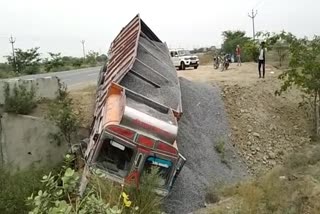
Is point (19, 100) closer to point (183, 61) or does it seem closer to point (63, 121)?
point (63, 121)

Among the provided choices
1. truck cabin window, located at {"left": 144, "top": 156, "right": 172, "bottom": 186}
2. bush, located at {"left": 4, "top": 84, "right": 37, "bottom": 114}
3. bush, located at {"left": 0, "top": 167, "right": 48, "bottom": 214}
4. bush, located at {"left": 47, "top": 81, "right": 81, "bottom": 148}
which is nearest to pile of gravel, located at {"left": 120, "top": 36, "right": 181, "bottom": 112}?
bush, located at {"left": 47, "top": 81, "right": 81, "bottom": 148}

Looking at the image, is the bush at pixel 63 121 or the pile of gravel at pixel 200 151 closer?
the pile of gravel at pixel 200 151

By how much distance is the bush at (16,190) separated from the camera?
32.4 feet

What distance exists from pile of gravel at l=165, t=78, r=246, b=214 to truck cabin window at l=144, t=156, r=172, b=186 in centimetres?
56

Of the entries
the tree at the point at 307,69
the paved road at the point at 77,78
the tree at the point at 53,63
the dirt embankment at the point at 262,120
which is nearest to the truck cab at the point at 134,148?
the dirt embankment at the point at 262,120

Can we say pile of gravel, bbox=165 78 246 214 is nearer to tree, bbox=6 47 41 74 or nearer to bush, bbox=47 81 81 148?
bush, bbox=47 81 81 148

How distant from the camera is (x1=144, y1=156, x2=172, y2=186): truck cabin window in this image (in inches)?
396

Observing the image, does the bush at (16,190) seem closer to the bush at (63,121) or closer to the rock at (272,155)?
the bush at (63,121)

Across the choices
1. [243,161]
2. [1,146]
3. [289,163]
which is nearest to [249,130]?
[243,161]

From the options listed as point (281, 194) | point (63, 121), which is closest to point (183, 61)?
point (63, 121)

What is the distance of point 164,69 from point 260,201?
910cm

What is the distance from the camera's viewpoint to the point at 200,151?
573 inches

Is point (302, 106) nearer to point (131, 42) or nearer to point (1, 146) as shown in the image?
point (131, 42)

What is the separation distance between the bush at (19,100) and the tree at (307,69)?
9116mm
